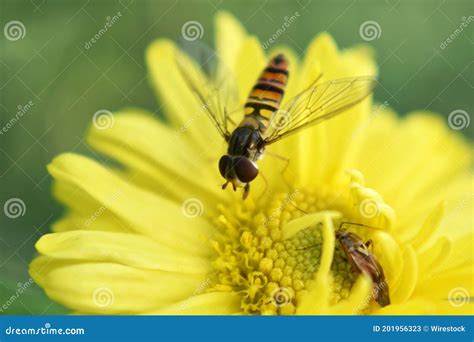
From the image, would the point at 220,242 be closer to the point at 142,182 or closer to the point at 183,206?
the point at 183,206

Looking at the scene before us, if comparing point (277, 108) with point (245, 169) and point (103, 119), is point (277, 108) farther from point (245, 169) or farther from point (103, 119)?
point (103, 119)

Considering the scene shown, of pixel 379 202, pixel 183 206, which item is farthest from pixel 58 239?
pixel 379 202

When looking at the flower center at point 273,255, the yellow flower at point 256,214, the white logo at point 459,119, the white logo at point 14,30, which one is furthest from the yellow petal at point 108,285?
the white logo at point 459,119

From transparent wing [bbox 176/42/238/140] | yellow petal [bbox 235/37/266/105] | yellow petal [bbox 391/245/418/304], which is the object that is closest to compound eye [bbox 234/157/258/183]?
transparent wing [bbox 176/42/238/140]

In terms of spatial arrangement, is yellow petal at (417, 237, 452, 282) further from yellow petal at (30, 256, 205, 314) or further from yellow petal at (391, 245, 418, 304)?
yellow petal at (30, 256, 205, 314)

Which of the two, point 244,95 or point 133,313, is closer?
point 133,313

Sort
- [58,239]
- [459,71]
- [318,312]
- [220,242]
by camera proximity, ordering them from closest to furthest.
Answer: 1. [318,312]
2. [58,239]
3. [220,242]
4. [459,71]
